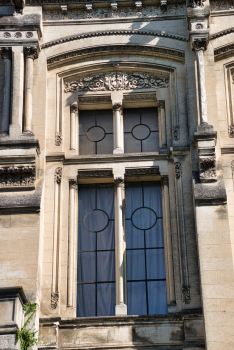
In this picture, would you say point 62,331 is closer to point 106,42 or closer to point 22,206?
point 22,206

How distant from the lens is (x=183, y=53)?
21.5m

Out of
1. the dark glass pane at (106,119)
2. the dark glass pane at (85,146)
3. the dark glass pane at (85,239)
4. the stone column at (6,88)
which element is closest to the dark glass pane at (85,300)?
the dark glass pane at (85,239)

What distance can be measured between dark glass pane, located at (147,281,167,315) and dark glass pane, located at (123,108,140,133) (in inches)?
186

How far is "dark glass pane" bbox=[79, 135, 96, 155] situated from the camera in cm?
2127

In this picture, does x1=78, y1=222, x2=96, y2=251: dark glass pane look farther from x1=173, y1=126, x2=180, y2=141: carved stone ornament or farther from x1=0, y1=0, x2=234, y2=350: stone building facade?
x1=173, y1=126, x2=180, y2=141: carved stone ornament

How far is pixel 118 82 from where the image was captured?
21.8 meters

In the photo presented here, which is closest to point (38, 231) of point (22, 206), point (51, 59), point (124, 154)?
point (22, 206)

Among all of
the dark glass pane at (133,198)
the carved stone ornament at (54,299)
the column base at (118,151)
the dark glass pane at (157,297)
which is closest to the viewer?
the carved stone ornament at (54,299)

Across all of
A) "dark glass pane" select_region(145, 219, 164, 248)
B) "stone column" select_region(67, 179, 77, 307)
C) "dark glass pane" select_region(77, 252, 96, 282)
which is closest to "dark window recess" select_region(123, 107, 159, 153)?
"stone column" select_region(67, 179, 77, 307)

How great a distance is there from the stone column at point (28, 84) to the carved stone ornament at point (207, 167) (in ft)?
15.1

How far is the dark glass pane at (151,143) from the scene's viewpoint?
2127 centimetres

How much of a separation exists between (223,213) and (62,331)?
4801mm

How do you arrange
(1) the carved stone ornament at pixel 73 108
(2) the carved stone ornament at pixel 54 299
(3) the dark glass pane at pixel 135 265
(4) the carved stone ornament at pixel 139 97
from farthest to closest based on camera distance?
1. (4) the carved stone ornament at pixel 139 97
2. (1) the carved stone ornament at pixel 73 108
3. (3) the dark glass pane at pixel 135 265
4. (2) the carved stone ornament at pixel 54 299

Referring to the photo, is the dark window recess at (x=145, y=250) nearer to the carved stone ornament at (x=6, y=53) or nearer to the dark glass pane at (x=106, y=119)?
the dark glass pane at (x=106, y=119)
